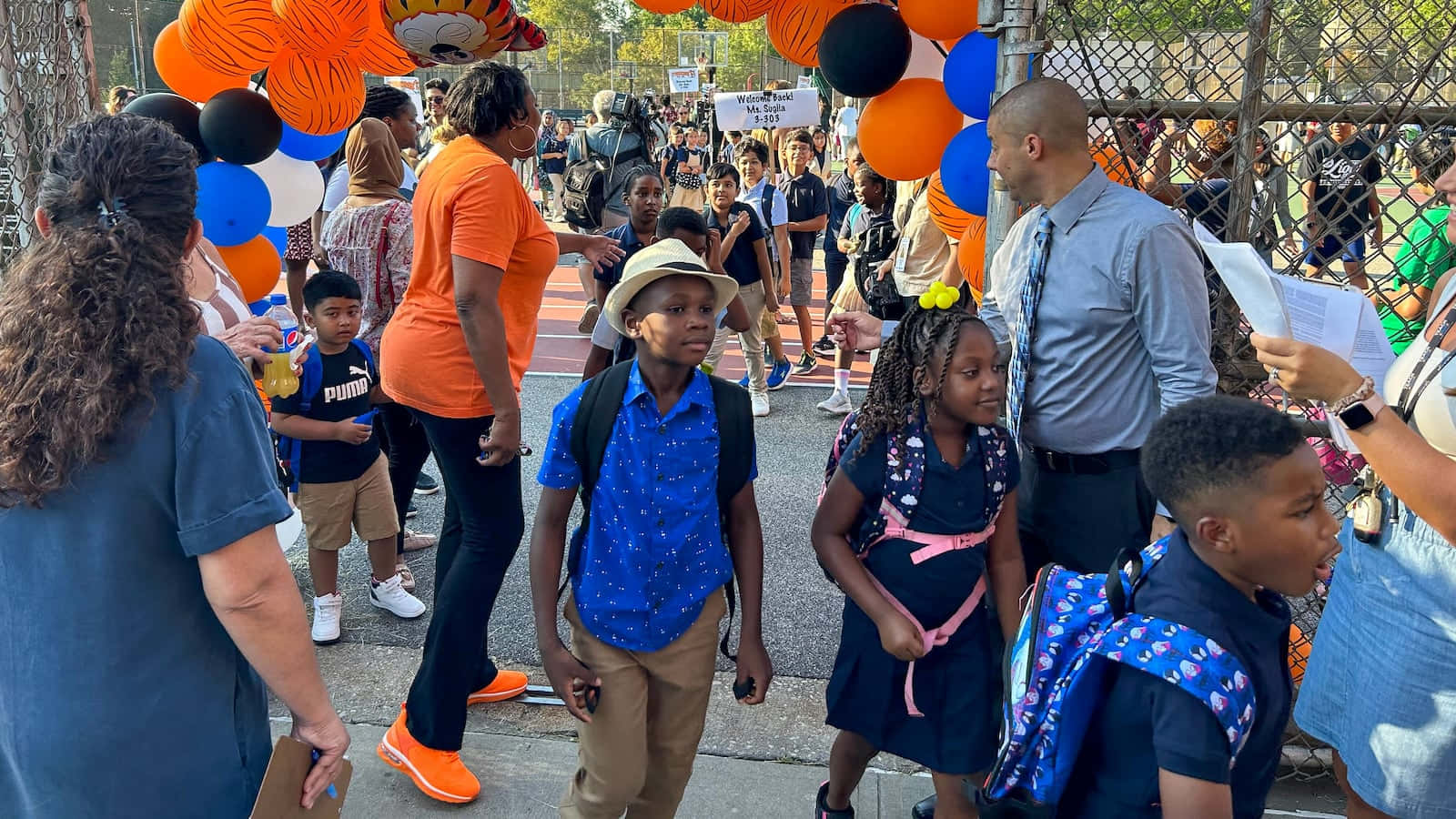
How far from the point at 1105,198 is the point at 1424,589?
1.17 m

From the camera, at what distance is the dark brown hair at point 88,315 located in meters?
Result: 1.59

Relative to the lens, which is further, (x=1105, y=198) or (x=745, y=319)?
(x=745, y=319)

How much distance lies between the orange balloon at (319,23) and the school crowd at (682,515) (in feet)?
2.19

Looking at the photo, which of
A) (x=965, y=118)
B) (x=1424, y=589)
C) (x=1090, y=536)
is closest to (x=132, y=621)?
(x=1090, y=536)

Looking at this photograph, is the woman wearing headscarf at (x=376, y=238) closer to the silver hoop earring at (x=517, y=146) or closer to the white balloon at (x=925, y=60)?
the silver hoop earring at (x=517, y=146)

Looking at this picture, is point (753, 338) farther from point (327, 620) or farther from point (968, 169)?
point (327, 620)

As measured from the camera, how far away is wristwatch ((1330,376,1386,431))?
1862 mm

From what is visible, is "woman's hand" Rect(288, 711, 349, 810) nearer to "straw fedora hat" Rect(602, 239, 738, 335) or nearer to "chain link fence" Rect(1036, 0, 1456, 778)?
"straw fedora hat" Rect(602, 239, 738, 335)

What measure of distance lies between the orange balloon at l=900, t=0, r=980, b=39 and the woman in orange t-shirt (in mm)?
1405

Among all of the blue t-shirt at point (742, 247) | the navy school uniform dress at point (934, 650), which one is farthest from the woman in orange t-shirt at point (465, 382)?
the blue t-shirt at point (742, 247)

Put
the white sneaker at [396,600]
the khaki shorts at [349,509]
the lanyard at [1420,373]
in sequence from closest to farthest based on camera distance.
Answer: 1. the lanyard at [1420,373]
2. the khaki shorts at [349,509]
3. the white sneaker at [396,600]

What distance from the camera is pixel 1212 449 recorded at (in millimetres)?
1708

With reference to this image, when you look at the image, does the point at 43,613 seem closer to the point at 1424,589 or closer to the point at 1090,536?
the point at 1090,536

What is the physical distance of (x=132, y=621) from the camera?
1.73 metres
